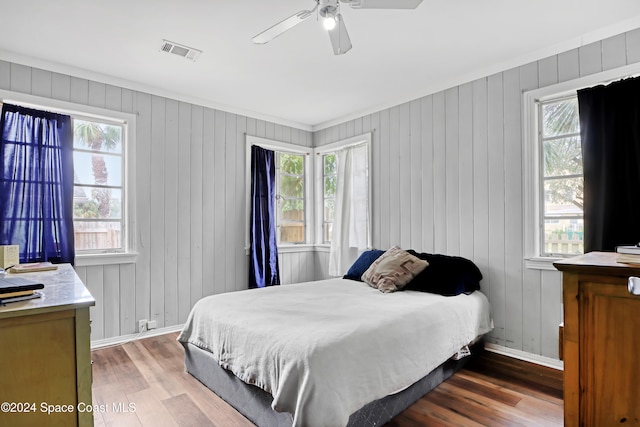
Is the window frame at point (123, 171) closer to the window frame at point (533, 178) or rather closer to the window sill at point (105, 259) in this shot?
the window sill at point (105, 259)

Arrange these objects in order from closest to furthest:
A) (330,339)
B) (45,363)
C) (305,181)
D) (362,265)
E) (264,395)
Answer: (45,363) → (330,339) → (264,395) → (362,265) → (305,181)

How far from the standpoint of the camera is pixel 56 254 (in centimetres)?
304

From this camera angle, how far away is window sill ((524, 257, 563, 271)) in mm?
2779

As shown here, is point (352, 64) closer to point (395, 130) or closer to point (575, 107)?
point (395, 130)

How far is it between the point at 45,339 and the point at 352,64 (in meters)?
2.89

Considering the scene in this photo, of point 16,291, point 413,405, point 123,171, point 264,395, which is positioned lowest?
point 413,405

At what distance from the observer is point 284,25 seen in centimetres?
205

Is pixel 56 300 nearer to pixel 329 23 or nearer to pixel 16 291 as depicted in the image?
pixel 16 291

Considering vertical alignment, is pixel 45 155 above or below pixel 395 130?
below

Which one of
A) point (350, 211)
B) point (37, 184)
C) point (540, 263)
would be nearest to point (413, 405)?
point (540, 263)

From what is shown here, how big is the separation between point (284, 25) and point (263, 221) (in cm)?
266

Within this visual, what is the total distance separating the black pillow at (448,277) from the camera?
2893 millimetres

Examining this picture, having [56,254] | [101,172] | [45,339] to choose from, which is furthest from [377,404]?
[101,172]

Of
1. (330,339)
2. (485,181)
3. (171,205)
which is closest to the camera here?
(330,339)
